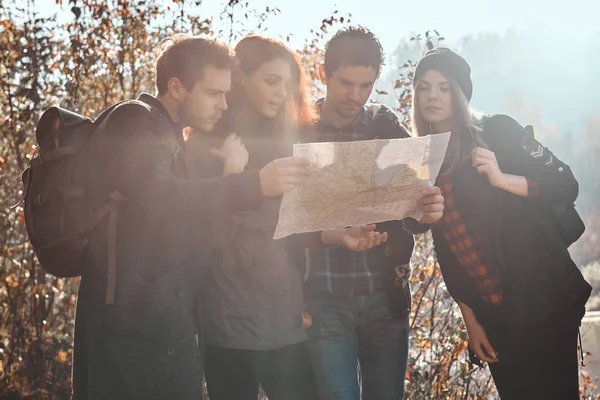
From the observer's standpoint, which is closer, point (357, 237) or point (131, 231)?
point (131, 231)

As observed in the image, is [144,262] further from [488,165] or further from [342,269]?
[488,165]

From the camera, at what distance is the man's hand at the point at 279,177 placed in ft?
7.29

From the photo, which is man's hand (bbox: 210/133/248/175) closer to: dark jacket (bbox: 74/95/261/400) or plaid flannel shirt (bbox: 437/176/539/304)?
dark jacket (bbox: 74/95/261/400)

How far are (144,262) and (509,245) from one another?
1.45 meters

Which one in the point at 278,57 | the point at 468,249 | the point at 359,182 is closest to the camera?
the point at 359,182

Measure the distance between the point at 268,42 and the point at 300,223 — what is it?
824mm

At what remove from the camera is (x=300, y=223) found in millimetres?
2469

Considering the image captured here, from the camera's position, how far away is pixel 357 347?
317 cm

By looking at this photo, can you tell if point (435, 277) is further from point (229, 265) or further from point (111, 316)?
point (111, 316)

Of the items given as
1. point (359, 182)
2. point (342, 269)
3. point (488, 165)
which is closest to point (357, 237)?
point (342, 269)

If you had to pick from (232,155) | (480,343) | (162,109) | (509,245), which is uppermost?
(162,109)

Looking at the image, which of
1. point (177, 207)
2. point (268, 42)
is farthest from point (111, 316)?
point (268, 42)

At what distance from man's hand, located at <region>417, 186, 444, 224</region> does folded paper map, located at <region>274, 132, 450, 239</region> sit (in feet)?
0.09

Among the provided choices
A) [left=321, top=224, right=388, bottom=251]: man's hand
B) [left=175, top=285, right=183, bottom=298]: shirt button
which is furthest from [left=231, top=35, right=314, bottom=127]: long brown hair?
[left=175, top=285, right=183, bottom=298]: shirt button
